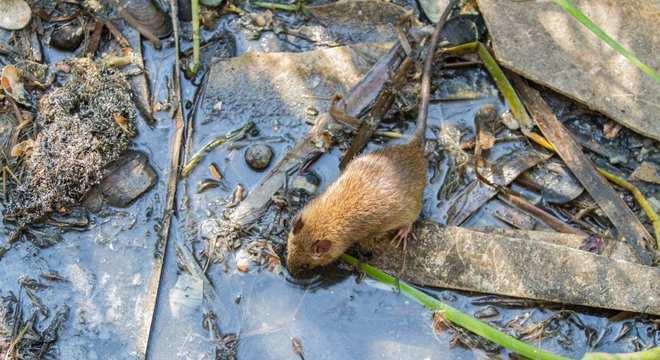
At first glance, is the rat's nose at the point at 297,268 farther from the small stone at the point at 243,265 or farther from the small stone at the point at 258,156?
the small stone at the point at 258,156

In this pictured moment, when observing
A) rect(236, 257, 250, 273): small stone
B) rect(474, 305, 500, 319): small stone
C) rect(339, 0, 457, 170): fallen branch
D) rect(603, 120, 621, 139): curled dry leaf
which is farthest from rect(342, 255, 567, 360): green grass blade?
rect(603, 120, 621, 139): curled dry leaf

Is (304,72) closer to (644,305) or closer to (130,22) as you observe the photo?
(130,22)

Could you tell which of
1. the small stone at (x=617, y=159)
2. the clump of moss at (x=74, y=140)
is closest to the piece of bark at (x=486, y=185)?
the small stone at (x=617, y=159)

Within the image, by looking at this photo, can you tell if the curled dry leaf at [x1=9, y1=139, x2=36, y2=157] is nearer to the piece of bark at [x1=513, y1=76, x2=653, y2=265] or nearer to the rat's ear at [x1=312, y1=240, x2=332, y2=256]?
the rat's ear at [x1=312, y1=240, x2=332, y2=256]

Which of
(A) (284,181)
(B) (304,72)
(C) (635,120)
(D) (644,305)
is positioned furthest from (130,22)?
(D) (644,305)

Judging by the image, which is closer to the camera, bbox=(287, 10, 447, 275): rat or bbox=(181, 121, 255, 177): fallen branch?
bbox=(287, 10, 447, 275): rat

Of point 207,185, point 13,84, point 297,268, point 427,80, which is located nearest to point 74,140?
point 13,84
